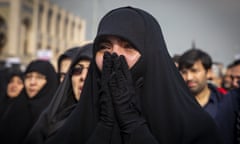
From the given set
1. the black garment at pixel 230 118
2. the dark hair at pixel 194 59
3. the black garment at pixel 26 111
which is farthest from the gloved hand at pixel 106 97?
the black garment at pixel 26 111

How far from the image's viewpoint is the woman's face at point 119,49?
1.42 m

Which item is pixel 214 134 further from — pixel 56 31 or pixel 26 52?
pixel 26 52

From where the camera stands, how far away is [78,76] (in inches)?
90.2

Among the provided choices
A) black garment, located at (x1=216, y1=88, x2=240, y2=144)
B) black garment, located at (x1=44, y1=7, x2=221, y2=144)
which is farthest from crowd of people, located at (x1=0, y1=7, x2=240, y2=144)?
black garment, located at (x1=216, y1=88, x2=240, y2=144)

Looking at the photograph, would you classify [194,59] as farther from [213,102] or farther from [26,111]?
[26,111]

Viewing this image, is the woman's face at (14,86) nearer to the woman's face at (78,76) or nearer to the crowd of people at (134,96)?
the woman's face at (78,76)

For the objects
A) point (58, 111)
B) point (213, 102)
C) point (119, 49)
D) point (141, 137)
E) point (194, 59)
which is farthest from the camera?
point (194, 59)

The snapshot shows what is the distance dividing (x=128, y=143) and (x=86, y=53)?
3.73ft

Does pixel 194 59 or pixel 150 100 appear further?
pixel 194 59

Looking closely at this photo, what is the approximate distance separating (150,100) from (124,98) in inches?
5.7

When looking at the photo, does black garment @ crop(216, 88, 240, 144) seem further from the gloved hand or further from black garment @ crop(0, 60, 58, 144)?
black garment @ crop(0, 60, 58, 144)

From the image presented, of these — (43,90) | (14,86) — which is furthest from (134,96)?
(14,86)

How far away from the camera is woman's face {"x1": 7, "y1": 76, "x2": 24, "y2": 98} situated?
157 inches

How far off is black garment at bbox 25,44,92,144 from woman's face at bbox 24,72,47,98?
1.05 metres
